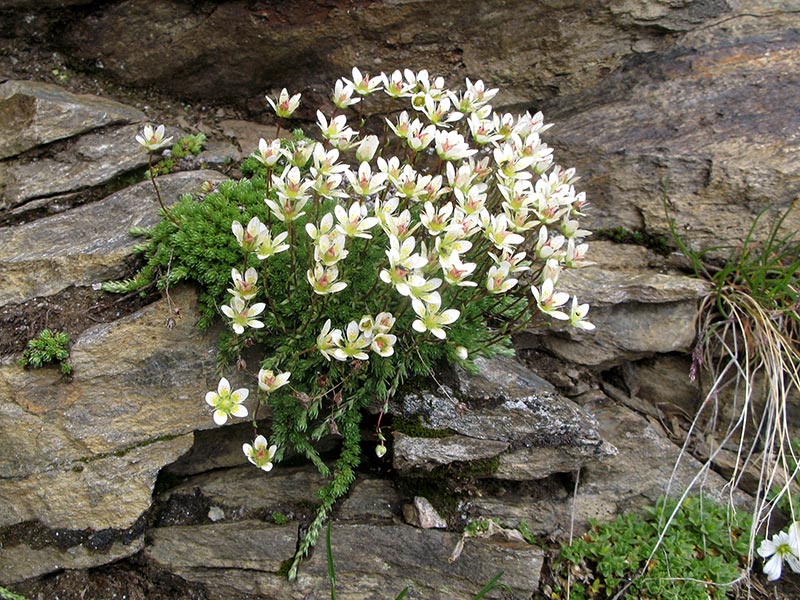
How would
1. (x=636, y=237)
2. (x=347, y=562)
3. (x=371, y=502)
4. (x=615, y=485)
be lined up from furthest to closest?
(x=636, y=237)
(x=615, y=485)
(x=371, y=502)
(x=347, y=562)

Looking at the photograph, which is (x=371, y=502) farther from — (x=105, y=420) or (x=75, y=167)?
(x=75, y=167)

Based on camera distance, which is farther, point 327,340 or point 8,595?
point 8,595

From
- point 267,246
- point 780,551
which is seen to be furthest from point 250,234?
point 780,551

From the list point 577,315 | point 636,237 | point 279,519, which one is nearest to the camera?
point 577,315

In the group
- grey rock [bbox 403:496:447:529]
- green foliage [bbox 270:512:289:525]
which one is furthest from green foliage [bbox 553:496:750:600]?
green foliage [bbox 270:512:289:525]

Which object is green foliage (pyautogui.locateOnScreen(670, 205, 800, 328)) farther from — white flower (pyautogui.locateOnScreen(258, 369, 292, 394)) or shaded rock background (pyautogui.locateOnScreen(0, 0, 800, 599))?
white flower (pyautogui.locateOnScreen(258, 369, 292, 394))

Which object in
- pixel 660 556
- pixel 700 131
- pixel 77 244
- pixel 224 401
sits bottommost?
pixel 660 556
